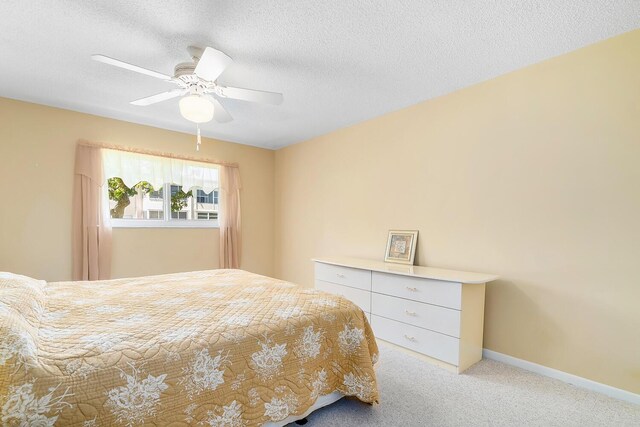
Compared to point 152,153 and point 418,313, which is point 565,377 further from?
point 152,153

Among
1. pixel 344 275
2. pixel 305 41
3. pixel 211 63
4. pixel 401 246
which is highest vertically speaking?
pixel 305 41

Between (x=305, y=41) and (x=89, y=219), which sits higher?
(x=305, y=41)

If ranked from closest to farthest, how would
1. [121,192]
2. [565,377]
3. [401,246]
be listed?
[565,377]
[401,246]
[121,192]

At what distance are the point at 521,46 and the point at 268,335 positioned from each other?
2420 mm

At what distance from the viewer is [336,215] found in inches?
155

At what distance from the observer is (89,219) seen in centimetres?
331

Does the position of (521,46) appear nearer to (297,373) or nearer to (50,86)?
(297,373)

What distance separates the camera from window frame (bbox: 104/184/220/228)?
3623 millimetres

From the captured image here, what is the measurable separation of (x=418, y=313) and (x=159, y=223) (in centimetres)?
325

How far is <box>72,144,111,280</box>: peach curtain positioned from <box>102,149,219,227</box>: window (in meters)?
0.14

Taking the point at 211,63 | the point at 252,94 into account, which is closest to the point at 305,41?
the point at 252,94

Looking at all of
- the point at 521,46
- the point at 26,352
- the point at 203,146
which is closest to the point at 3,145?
the point at 203,146

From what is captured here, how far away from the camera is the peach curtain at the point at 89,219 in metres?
3.28

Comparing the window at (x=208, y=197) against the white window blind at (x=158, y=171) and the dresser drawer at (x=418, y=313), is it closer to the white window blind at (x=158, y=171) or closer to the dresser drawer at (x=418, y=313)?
the white window blind at (x=158, y=171)
